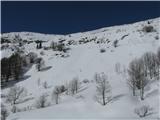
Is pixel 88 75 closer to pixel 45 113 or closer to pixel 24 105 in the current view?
pixel 24 105

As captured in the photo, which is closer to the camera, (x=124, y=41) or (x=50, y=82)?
(x=50, y=82)

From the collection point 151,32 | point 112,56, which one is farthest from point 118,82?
point 151,32

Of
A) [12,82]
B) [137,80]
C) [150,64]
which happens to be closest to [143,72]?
[137,80]

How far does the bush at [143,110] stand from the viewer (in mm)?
28989

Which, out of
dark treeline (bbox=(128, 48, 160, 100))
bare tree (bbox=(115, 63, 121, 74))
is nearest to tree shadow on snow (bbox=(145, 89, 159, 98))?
dark treeline (bbox=(128, 48, 160, 100))

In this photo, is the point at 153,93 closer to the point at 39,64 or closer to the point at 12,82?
the point at 12,82

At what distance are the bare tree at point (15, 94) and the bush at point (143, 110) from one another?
19.7 meters

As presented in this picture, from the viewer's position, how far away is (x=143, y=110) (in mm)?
29469

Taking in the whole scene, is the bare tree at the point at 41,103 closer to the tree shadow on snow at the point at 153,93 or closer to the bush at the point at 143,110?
the bush at the point at 143,110

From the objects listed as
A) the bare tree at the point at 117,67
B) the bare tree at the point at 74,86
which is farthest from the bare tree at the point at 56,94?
the bare tree at the point at 117,67

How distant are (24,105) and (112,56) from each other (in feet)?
66.9

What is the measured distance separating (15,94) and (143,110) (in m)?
20.9

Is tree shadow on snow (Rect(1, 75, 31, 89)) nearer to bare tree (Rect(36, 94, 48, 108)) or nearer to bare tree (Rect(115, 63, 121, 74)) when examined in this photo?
bare tree (Rect(36, 94, 48, 108))

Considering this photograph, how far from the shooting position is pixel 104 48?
61.9 m
